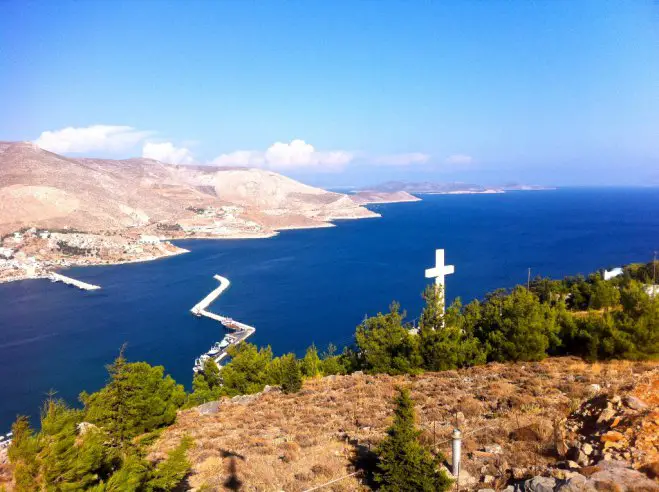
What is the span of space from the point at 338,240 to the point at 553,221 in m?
55.2

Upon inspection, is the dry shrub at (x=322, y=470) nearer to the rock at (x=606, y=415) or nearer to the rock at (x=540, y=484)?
the rock at (x=540, y=484)

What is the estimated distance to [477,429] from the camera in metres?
5.89

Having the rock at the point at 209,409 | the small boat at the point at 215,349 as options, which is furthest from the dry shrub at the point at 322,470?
the small boat at the point at 215,349

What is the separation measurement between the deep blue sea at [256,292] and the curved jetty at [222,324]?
3.16 feet

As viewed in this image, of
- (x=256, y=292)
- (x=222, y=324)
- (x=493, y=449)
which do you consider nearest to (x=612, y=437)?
(x=493, y=449)

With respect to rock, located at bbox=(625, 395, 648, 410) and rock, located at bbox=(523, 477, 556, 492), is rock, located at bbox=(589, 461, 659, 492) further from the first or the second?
rock, located at bbox=(625, 395, 648, 410)

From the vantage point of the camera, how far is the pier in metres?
55.2

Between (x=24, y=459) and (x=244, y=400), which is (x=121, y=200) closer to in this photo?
(x=244, y=400)

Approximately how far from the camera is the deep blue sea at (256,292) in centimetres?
3440

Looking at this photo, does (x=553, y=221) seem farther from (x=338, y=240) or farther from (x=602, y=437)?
(x=602, y=437)

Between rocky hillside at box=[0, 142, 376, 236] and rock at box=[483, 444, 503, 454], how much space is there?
94350 millimetres

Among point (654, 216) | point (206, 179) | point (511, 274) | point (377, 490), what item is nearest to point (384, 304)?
point (511, 274)

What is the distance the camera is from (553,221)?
10506cm

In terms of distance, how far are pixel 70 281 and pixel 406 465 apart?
6436 centimetres
